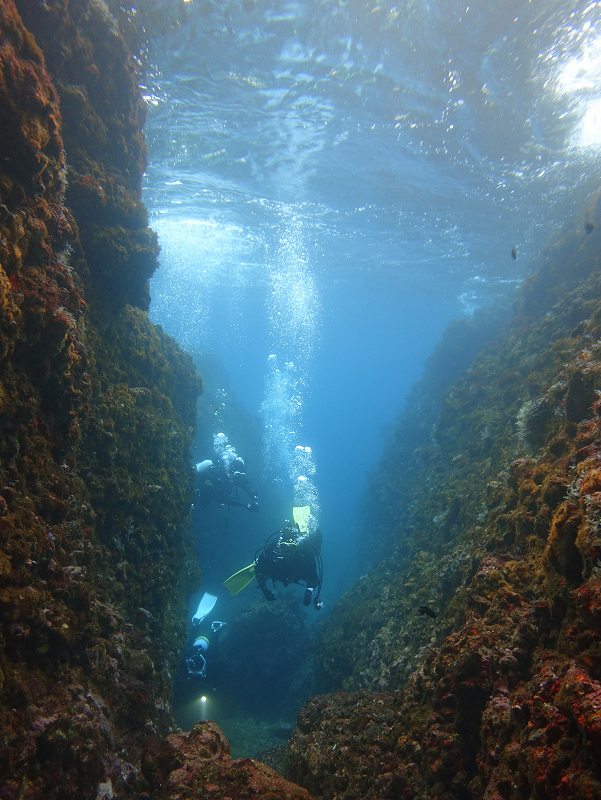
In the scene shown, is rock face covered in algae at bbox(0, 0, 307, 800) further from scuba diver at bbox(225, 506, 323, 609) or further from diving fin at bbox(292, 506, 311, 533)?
diving fin at bbox(292, 506, 311, 533)

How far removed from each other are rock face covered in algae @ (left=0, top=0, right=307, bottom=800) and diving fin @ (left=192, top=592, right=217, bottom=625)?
811 centimetres

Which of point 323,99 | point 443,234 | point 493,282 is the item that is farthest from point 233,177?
point 493,282

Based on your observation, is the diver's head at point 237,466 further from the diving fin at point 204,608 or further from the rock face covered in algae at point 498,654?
the rock face covered in algae at point 498,654

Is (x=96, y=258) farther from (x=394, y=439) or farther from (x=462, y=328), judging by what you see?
(x=462, y=328)

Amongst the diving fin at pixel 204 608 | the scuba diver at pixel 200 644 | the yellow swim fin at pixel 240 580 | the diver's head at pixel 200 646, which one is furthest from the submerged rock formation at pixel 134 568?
the diving fin at pixel 204 608

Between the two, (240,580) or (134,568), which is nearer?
(134,568)

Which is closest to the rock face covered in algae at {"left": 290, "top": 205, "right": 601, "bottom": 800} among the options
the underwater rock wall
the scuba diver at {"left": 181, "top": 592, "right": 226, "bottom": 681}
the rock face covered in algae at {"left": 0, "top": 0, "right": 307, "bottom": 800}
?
the rock face covered in algae at {"left": 0, "top": 0, "right": 307, "bottom": 800}

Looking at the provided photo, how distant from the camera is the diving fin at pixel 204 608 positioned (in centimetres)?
1642

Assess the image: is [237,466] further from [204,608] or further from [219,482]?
[204,608]

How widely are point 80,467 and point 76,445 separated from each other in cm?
40

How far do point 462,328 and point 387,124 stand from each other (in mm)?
16291

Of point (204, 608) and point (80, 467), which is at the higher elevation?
point (204, 608)

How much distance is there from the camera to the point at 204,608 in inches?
648

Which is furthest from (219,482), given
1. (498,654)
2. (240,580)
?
(498,654)
